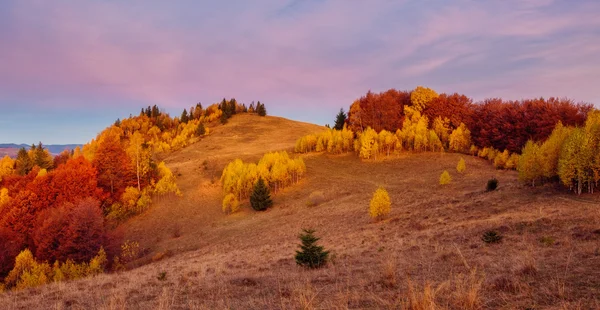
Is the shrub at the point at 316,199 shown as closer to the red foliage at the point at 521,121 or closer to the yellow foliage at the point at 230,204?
the yellow foliage at the point at 230,204

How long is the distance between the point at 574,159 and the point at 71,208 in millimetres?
55979

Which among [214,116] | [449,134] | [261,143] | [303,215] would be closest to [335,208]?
[303,215]

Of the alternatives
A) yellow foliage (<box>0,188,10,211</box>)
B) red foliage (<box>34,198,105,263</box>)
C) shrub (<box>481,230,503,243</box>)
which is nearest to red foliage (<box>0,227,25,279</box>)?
red foliage (<box>34,198,105,263</box>)

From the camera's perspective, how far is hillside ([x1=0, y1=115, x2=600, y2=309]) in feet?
23.2

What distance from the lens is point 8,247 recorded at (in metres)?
37.3

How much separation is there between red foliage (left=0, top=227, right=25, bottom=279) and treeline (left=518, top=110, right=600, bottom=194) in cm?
5693

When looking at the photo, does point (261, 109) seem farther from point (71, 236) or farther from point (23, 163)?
point (71, 236)

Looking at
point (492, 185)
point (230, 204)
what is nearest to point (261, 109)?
point (230, 204)

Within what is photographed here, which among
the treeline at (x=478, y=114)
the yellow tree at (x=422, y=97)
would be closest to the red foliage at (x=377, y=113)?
the treeline at (x=478, y=114)

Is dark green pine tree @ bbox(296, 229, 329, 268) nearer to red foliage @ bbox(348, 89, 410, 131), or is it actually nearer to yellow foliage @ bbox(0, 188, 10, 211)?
yellow foliage @ bbox(0, 188, 10, 211)

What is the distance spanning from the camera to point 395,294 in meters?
7.06

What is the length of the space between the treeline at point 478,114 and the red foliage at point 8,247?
227ft

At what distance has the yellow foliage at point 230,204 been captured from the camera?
168ft

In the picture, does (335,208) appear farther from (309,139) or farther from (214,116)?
(214,116)
